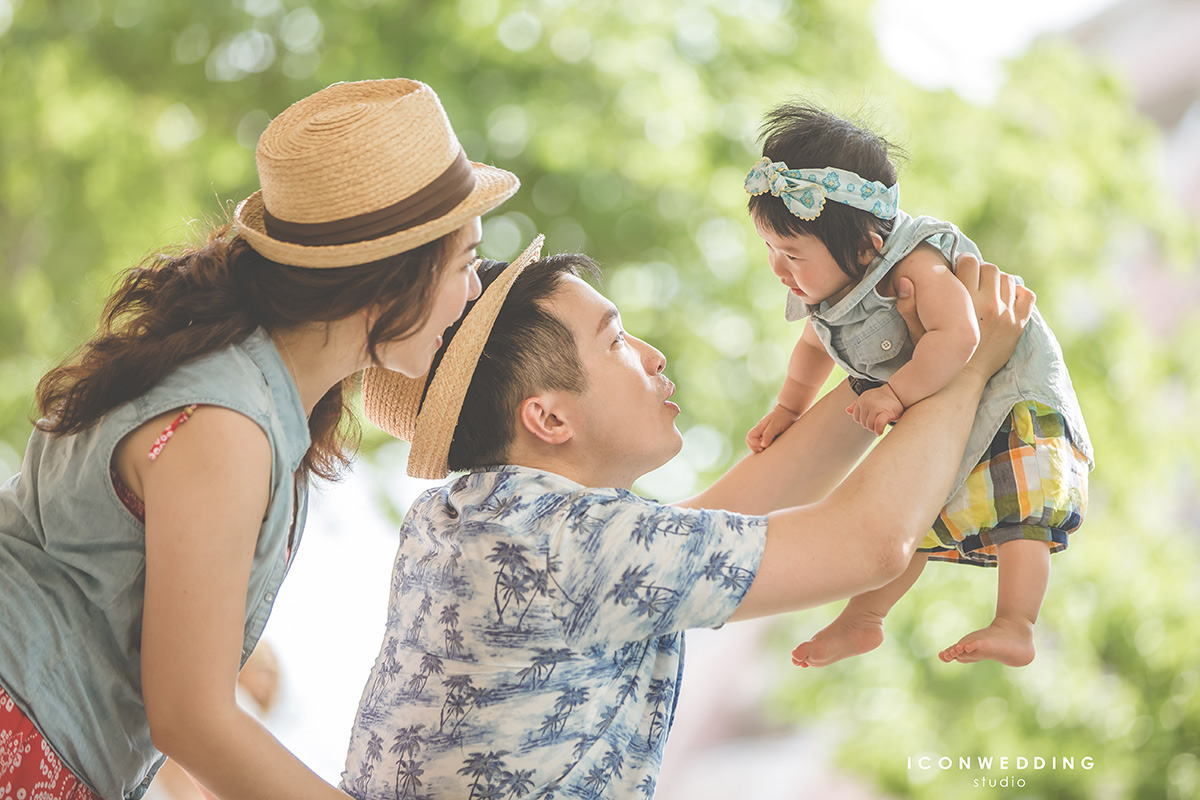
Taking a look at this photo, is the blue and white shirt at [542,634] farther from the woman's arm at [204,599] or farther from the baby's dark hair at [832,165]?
the baby's dark hair at [832,165]

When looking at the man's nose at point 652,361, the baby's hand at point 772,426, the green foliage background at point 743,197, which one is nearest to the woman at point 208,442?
the man's nose at point 652,361

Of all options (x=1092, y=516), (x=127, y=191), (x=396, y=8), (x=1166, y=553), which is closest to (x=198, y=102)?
(x=127, y=191)

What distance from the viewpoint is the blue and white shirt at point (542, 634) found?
119 cm

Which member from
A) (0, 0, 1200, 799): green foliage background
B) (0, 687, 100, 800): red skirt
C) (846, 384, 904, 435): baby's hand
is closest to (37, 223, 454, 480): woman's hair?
(0, 687, 100, 800): red skirt

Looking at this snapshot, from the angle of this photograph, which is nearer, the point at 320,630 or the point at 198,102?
the point at 320,630

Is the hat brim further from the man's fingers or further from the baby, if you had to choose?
the man's fingers

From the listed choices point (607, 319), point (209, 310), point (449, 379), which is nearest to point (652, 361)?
point (607, 319)

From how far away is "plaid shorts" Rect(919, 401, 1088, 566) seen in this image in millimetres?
1376

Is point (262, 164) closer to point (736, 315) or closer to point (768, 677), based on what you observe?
point (736, 315)

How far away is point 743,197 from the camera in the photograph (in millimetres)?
3756

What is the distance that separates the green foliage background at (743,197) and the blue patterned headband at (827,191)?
226 cm

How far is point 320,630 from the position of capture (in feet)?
12.2

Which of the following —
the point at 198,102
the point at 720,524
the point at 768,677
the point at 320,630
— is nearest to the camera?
the point at 720,524

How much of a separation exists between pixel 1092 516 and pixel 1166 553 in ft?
1.02
